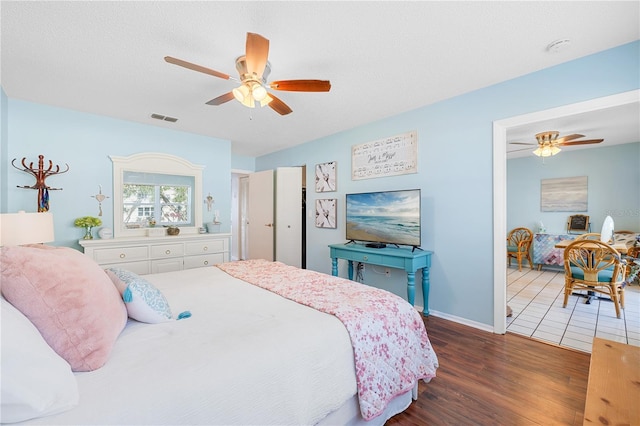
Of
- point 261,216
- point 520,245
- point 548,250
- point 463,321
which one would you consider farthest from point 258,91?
point 548,250

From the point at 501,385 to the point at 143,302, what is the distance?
230 centimetres

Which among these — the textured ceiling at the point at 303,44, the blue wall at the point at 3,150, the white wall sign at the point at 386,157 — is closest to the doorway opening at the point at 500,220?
the textured ceiling at the point at 303,44

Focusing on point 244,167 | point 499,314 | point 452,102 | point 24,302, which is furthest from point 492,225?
point 244,167

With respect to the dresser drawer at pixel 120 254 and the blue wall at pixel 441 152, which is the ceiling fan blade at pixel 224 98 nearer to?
the blue wall at pixel 441 152

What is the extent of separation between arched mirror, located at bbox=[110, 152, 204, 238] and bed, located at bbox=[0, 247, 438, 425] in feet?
8.68

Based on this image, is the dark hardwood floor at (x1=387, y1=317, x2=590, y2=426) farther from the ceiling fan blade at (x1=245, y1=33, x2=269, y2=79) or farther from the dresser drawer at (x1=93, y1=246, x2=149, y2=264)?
the dresser drawer at (x1=93, y1=246, x2=149, y2=264)

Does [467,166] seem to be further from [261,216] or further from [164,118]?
[164,118]

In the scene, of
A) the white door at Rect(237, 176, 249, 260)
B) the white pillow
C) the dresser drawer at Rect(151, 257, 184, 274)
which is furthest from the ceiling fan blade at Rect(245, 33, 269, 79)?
the white door at Rect(237, 176, 249, 260)

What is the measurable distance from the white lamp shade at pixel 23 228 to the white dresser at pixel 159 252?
1.54 metres

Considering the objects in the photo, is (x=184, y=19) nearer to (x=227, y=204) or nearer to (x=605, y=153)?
(x=227, y=204)

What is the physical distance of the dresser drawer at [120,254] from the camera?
3.31 m

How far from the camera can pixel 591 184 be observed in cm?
510

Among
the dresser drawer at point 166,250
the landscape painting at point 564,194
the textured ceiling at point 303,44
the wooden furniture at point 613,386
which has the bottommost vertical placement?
the wooden furniture at point 613,386

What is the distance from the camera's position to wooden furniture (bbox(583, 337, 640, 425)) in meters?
0.89
